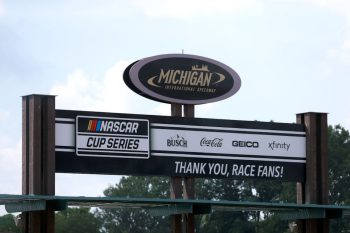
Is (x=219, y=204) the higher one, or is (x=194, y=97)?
(x=194, y=97)

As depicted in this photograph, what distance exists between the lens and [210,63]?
35.3 metres

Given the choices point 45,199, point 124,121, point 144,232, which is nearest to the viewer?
point 45,199

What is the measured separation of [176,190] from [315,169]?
190 inches

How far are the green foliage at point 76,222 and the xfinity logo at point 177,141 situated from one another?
47.8 m

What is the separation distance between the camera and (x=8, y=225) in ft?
Result: 283

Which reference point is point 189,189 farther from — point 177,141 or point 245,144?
point 245,144

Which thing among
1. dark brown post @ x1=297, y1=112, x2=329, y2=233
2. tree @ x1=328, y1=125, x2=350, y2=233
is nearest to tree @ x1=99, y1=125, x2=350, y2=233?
tree @ x1=328, y1=125, x2=350, y2=233

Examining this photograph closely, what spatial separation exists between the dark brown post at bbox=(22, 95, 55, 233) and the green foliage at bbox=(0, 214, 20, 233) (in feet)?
148

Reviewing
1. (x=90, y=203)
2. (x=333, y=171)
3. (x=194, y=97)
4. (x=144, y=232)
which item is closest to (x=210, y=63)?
(x=194, y=97)

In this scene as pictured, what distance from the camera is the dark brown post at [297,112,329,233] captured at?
3638 centimetres

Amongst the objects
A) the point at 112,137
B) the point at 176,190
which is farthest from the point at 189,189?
the point at 112,137

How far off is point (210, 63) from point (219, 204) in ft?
14.4

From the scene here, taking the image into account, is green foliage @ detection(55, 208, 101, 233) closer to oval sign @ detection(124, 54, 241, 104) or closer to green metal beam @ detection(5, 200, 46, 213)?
oval sign @ detection(124, 54, 241, 104)

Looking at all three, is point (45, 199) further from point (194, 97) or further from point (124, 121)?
point (194, 97)
